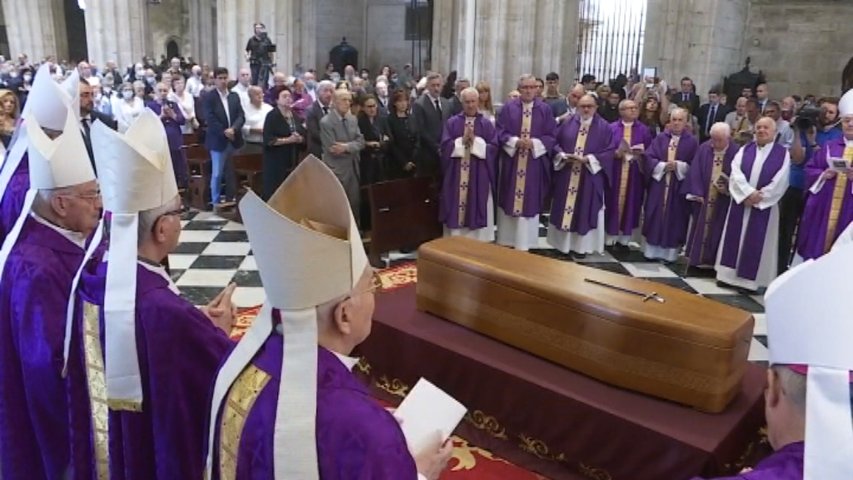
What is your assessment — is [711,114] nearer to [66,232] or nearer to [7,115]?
[7,115]

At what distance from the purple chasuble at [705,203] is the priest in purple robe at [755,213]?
0.52ft

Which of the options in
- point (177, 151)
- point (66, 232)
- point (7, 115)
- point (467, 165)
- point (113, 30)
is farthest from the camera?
point (113, 30)

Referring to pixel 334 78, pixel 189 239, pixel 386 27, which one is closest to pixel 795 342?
pixel 189 239

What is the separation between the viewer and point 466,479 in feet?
10.8

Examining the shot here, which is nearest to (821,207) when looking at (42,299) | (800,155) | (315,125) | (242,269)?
(800,155)

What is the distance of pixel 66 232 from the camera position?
8.35ft

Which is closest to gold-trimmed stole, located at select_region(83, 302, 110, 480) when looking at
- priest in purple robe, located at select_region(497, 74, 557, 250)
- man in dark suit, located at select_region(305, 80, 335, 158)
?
man in dark suit, located at select_region(305, 80, 335, 158)

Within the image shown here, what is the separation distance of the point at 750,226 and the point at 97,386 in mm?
6013

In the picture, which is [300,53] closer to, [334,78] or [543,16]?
[334,78]

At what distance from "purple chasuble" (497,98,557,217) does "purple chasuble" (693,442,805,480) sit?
20.4ft

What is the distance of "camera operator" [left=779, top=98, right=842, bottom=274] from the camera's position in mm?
6898

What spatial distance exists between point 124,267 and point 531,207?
19.2 ft

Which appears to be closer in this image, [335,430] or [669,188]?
[335,430]

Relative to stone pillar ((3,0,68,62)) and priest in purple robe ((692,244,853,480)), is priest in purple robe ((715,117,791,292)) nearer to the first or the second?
priest in purple robe ((692,244,853,480))
